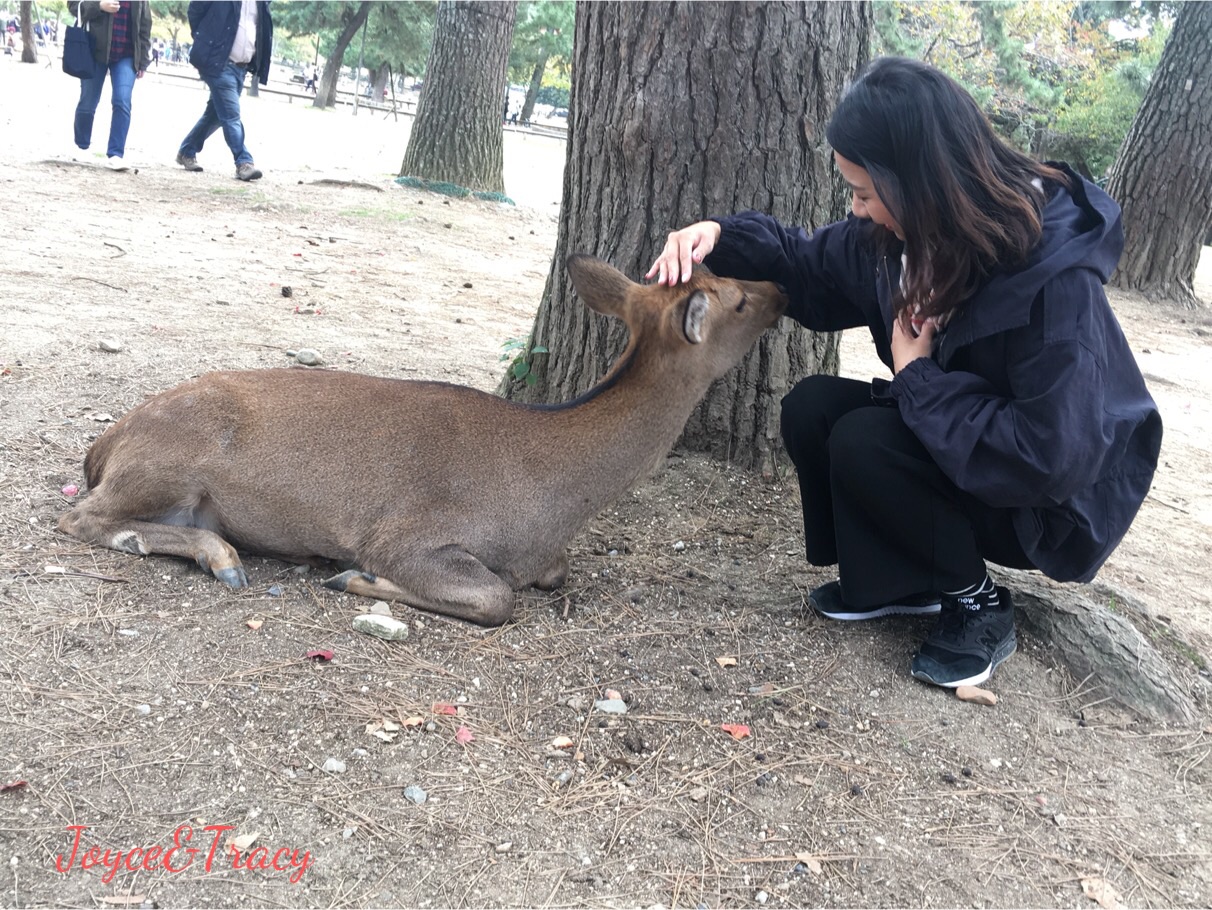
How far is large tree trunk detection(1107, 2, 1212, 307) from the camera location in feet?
44.7

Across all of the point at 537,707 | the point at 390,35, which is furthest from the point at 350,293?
the point at 390,35

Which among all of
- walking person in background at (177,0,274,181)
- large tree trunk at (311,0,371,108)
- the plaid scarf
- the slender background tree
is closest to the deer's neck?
walking person in background at (177,0,274,181)

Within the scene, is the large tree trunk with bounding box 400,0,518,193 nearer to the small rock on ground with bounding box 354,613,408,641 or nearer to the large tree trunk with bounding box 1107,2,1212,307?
the large tree trunk with bounding box 1107,2,1212,307

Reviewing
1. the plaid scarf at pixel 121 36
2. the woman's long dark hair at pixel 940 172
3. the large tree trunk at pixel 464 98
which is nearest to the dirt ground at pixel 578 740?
the woman's long dark hair at pixel 940 172

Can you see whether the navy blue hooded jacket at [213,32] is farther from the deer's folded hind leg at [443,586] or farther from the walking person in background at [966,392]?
the walking person in background at [966,392]

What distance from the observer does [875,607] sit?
13.6 ft

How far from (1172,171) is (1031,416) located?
41.6ft

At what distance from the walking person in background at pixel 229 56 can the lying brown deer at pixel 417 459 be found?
999cm

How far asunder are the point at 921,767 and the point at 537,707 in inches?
49.7

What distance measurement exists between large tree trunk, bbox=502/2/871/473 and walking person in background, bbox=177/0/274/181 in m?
9.52

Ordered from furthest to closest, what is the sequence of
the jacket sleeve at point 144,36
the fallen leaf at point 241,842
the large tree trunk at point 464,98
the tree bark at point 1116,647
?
the large tree trunk at point 464,98, the jacket sleeve at point 144,36, the tree bark at point 1116,647, the fallen leaf at point 241,842

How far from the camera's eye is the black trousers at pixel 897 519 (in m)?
3.76

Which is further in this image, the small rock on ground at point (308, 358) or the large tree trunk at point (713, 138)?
the small rock on ground at point (308, 358)

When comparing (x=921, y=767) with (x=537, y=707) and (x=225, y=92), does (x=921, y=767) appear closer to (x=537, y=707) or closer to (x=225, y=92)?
(x=537, y=707)
